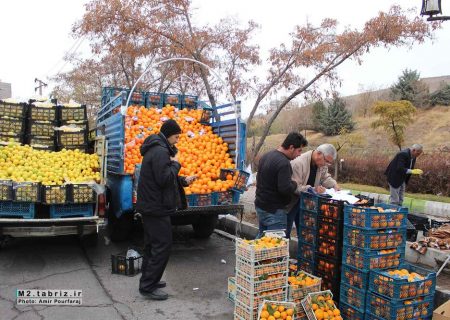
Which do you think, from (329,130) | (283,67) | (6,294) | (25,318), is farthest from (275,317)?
(329,130)

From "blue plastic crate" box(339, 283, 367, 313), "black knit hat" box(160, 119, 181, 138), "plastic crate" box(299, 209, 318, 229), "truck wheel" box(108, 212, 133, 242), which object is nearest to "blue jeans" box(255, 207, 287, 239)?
"plastic crate" box(299, 209, 318, 229)

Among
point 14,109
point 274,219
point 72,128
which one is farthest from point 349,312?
point 14,109

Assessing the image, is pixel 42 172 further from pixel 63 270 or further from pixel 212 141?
pixel 212 141

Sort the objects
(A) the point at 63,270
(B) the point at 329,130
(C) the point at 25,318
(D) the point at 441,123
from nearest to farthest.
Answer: (C) the point at 25,318, (A) the point at 63,270, (D) the point at 441,123, (B) the point at 329,130

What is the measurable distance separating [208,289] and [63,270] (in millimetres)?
2303

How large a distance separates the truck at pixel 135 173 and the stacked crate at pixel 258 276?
231cm

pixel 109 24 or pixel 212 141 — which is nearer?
pixel 212 141

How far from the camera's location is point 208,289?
5.68 metres

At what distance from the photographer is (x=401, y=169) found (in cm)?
893

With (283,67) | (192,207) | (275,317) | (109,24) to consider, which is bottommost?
(275,317)

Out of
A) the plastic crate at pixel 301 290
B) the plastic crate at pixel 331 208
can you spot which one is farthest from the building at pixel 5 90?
the plastic crate at pixel 301 290

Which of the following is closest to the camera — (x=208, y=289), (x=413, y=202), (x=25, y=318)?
(x=25, y=318)

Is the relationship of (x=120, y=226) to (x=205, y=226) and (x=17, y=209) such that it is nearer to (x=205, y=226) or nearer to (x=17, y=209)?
(x=205, y=226)

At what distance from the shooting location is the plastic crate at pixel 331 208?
4672mm
